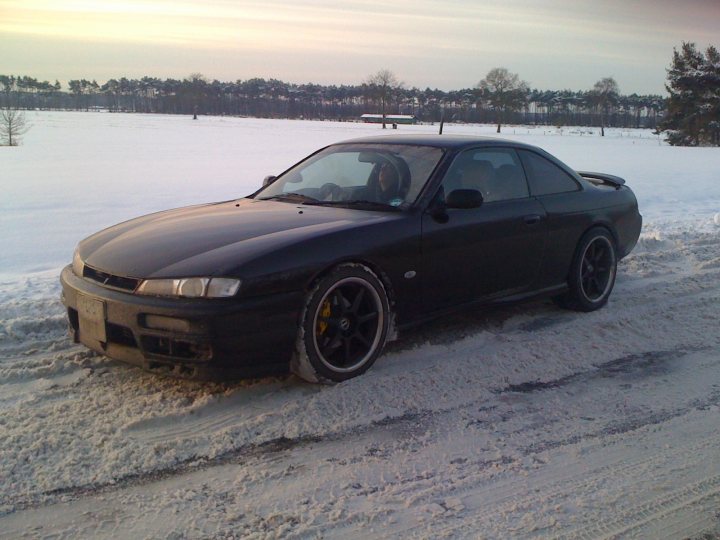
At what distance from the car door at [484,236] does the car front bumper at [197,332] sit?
1093mm

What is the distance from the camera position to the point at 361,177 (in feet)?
15.4

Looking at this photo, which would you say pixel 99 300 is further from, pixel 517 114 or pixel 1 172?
pixel 517 114

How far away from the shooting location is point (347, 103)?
4040 inches

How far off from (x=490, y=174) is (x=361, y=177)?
0.93m

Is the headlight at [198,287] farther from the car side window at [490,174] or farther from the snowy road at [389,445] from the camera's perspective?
the car side window at [490,174]

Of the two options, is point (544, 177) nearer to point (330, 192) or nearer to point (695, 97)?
point (330, 192)

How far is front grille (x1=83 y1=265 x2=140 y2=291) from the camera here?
3.48 metres

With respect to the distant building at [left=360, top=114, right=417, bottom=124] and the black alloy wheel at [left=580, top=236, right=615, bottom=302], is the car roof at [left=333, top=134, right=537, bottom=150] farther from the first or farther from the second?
the distant building at [left=360, top=114, right=417, bottom=124]

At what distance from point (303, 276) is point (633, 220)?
12.0ft

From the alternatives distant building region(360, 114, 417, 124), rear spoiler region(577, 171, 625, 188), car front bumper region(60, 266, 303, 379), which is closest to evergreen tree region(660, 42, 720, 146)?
distant building region(360, 114, 417, 124)

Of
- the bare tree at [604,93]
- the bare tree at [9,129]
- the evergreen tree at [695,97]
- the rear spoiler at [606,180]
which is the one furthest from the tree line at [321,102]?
the rear spoiler at [606,180]

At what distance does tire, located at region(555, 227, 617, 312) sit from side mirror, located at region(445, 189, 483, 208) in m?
1.43

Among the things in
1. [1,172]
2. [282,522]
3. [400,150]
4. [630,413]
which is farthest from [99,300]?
[1,172]

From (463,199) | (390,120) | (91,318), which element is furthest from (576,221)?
(390,120)
